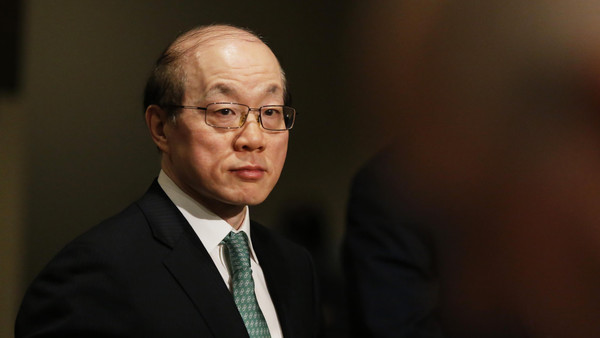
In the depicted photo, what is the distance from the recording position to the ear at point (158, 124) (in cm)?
142

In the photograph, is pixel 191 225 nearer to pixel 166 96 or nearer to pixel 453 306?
pixel 166 96

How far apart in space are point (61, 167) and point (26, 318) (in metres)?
0.65

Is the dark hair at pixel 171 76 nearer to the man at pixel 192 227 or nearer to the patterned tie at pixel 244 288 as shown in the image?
the man at pixel 192 227

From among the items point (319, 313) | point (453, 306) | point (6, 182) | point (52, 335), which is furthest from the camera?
point (6, 182)

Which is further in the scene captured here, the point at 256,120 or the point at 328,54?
the point at 328,54

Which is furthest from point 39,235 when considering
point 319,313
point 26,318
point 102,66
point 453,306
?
point 453,306

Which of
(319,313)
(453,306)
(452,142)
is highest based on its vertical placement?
(452,142)

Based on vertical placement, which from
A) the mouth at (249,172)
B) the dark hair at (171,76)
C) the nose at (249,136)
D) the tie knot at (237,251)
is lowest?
the tie knot at (237,251)

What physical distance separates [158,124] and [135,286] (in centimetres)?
35

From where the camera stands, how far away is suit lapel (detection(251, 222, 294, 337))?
1495 millimetres

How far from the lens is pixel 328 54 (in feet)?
5.79

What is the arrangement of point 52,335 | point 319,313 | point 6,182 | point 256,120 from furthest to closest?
point 6,182
point 319,313
point 256,120
point 52,335

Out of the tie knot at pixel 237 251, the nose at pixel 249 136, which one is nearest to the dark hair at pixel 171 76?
the nose at pixel 249 136

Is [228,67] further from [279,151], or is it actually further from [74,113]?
[74,113]
